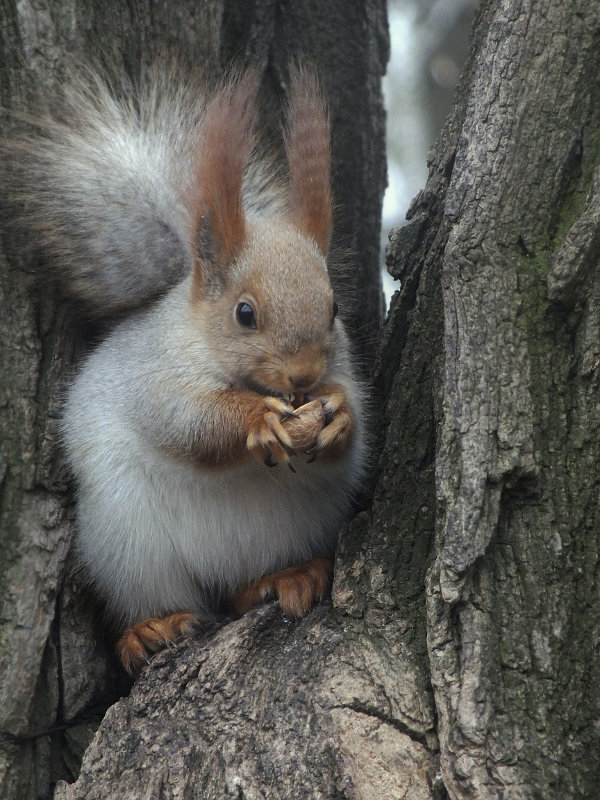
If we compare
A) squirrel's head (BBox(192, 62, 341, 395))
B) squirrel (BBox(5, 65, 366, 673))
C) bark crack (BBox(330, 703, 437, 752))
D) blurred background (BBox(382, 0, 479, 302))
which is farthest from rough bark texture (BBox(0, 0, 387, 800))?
blurred background (BBox(382, 0, 479, 302))

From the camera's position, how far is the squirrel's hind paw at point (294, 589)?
1.76m

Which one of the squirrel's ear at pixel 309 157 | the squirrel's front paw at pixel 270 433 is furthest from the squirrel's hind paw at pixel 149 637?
the squirrel's ear at pixel 309 157

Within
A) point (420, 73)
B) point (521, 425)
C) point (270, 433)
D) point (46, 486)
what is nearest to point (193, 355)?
point (270, 433)

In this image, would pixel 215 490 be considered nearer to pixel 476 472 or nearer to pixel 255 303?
pixel 255 303

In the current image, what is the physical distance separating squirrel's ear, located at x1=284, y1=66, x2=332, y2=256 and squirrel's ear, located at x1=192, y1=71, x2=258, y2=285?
9 centimetres

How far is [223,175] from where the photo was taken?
181cm

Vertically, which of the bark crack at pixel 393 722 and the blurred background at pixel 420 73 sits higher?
the blurred background at pixel 420 73

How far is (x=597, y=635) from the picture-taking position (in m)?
1.36

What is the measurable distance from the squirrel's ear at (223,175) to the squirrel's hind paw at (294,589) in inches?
26.1

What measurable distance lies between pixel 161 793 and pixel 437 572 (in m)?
0.60

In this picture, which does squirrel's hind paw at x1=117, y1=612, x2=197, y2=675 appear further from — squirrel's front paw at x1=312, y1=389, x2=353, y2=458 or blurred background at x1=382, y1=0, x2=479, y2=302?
blurred background at x1=382, y1=0, x2=479, y2=302

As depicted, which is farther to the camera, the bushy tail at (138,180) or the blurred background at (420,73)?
the blurred background at (420,73)

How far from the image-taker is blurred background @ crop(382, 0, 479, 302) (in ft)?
14.2

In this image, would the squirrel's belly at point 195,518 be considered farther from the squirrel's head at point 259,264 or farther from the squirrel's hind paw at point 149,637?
the squirrel's head at point 259,264
